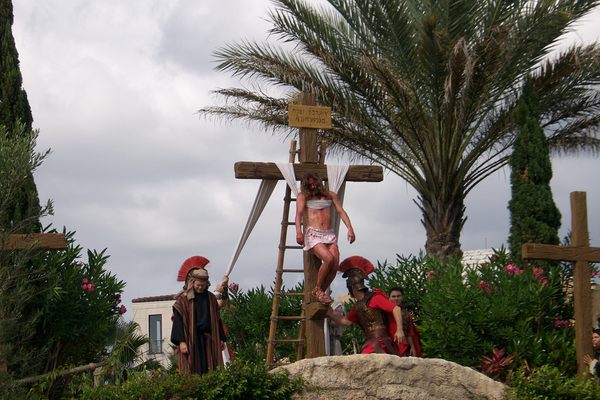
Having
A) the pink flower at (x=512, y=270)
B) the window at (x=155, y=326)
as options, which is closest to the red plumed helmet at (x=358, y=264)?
the pink flower at (x=512, y=270)

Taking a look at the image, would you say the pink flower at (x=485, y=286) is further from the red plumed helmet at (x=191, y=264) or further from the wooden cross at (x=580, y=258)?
the red plumed helmet at (x=191, y=264)

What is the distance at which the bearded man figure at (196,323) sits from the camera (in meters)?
12.2

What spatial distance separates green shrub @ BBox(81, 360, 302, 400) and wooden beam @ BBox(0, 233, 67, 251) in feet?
5.09

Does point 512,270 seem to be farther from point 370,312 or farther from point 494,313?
point 370,312

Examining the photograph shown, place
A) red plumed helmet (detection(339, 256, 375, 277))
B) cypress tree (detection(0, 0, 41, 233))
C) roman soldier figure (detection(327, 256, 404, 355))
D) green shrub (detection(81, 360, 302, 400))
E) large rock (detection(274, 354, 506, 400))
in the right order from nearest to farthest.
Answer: green shrub (detection(81, 360, 302, 400)) → large rock (detection(274, 354, 506, 400)) → roman soldier figure (detection(327, 256, 404, 355)) → red plumed helmet (detection(339, 256, 375, 277)) → cypress tree (detection(0, 0, 41, 233))

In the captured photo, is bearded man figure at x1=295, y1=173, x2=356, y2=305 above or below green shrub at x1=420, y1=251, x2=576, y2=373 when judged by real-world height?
above

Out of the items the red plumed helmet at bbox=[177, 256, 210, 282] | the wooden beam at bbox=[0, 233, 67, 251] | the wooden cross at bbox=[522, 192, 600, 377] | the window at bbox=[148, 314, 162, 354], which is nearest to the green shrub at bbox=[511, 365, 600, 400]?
the wooden cross at bbox=[522, 192, 600, 377]

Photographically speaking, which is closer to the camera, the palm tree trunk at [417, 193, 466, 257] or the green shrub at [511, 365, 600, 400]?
the green shrub at [511, 365, 600, 400]

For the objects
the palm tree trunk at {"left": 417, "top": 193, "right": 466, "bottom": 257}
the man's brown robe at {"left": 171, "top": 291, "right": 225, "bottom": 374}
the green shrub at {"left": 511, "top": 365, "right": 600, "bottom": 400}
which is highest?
the palm tree trunk at {"left": 417, "top": 193, "right": 466, "bottom": 257}

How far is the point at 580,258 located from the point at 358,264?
11.1 ft

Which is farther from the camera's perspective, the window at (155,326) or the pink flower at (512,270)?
the window at (155,326)

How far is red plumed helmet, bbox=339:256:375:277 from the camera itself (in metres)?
13.0

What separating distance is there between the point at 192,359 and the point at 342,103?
7.48m

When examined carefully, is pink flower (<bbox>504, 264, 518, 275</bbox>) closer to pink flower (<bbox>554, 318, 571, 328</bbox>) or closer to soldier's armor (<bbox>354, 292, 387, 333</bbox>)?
pink flower (<bbox>554, 318, 571, 328</bbox>)
